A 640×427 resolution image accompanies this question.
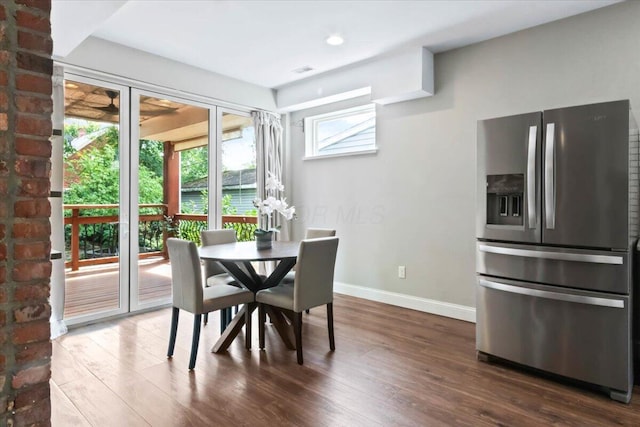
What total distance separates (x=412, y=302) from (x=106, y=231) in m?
3.32

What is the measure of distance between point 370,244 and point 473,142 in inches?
65.1

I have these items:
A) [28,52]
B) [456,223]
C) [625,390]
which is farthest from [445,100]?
[28,52]

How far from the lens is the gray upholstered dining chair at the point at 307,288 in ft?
9.22

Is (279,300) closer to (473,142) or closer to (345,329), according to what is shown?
(345,329)

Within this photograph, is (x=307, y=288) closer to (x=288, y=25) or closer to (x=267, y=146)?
(x=288, y=25)

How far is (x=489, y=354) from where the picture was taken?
9.12ft

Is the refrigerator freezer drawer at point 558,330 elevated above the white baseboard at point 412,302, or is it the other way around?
the refrigerator freezer drawer at point 558,330

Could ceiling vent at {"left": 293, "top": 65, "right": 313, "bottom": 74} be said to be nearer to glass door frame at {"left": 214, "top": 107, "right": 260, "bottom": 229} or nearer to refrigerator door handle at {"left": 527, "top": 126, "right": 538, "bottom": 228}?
glass door frame at {"left": 214, "top": 107, "right": 260, "bottom": 229}

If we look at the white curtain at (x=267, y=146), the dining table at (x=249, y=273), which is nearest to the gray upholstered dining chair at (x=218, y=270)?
the dining table at (x=249, y=273)

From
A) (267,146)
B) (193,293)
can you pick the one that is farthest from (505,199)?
(267,146)

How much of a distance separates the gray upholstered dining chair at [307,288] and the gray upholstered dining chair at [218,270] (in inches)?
19.2

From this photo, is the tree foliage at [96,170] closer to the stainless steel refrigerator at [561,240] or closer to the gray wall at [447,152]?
the gray wall at [447,152]

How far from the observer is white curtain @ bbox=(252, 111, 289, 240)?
506 centimetres

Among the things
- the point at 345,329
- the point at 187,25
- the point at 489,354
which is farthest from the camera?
the point at 345,329
